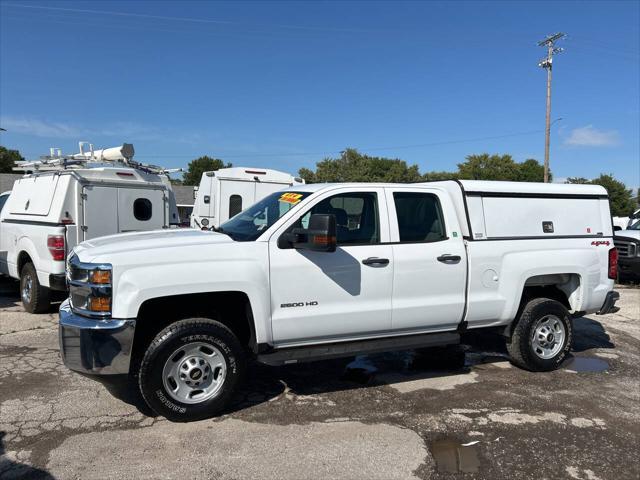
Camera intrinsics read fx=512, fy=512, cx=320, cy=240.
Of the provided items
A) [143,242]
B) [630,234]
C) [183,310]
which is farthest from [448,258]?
[630,234]

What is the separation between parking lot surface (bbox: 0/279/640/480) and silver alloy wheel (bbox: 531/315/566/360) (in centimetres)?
25

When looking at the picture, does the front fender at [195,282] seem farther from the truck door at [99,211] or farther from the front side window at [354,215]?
the truck door at [99,211]

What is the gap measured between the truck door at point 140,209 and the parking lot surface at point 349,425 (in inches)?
114

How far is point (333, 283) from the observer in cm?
449

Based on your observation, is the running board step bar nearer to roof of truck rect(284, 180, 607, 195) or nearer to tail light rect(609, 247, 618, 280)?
roof of truck rect(284, 180, 607, 195)

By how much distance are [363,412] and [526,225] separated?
107 inches

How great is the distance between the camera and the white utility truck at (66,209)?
7391 millimetres

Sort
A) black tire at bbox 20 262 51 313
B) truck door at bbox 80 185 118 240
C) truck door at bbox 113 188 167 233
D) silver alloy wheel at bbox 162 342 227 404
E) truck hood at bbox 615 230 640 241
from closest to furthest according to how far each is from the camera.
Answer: silver alloy wheel at bbox 162 342 227 404
black tire at bbox 20 262 51 313
truck door at bbox 80 185 118 240
truck door at bbox 113 188 167 233
truck hood at bbox 615 230 640 241

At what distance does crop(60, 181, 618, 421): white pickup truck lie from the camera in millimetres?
3982

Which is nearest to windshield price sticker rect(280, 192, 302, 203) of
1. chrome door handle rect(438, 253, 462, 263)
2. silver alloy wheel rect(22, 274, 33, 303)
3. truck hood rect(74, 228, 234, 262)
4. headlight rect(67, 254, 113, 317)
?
truck hood rect(74, 228, 234, 262)

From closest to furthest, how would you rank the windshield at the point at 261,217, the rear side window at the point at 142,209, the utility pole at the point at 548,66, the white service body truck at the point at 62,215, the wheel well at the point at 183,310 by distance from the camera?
the wheel well at the point at 183,310 → the windshield at the point at 261,217 → the white service body truck at the point at 62,215 → the rear side window at the point at 142,209 → the utility pole at the point at 548,66

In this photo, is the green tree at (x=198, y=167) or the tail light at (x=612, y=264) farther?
the green tree at (x=198, y=167)

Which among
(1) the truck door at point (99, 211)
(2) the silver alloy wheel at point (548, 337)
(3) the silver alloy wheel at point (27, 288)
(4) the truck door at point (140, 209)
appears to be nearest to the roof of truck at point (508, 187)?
(2) the silver alloy wheel at point (548, 337)

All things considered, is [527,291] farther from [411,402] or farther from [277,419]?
[277,419]
